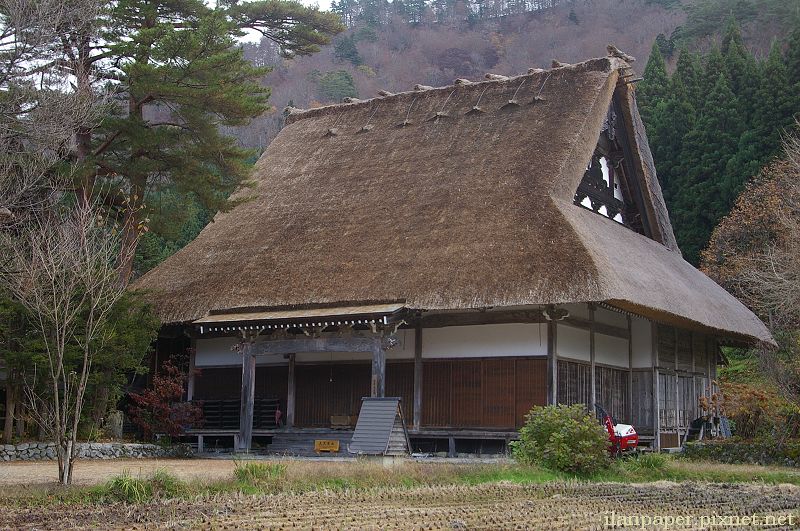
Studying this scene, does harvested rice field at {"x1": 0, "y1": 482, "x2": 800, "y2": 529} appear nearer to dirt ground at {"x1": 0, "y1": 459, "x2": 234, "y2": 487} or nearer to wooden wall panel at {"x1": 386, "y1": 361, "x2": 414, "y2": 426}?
dirt ground at {"x1": 0, "y1": 459, "x2": 234, "y2": 487}

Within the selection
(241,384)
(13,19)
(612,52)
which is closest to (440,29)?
(612,52)

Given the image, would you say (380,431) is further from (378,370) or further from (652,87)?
(652,87)

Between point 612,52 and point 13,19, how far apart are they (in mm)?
14482

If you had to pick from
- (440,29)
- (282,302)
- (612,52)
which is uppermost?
(440,29)

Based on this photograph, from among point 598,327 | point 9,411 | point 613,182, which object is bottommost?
point 9,411

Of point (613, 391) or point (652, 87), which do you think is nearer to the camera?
point (613, 391)

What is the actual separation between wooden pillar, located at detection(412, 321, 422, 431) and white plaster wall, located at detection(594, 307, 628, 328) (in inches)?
158

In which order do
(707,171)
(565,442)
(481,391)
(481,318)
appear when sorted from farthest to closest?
(707,171) < (481,318) < (481,391) < (565,442)

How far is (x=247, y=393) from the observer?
1938 centimetres

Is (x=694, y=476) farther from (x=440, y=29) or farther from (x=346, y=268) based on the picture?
(x=440, y=29)

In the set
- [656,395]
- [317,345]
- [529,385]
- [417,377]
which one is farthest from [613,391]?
[317,345]

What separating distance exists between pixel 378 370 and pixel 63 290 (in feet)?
22.8

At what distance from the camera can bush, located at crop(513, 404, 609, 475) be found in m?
12.7

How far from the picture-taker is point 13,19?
1390 centimetres
